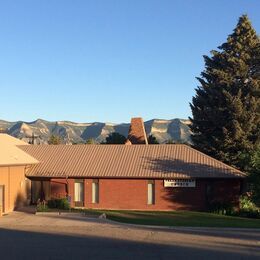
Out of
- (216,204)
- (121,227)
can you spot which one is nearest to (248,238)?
(121,227)

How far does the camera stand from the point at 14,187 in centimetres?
3669

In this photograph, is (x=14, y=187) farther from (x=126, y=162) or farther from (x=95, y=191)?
(x=126, y=162)

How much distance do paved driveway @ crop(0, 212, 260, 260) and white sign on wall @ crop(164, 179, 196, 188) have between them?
1114 cm

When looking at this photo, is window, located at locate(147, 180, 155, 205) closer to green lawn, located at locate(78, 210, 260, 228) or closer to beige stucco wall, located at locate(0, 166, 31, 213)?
green lawn, located at locate(78, 210, 260, 228)

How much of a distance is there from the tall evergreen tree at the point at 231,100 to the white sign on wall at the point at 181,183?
862 centimetres

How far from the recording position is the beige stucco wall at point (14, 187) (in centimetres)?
3484

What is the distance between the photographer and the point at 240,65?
49.1 m

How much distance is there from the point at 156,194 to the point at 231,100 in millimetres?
12946

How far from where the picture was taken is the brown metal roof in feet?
130

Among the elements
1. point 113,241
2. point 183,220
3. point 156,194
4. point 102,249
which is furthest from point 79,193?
point 102,249

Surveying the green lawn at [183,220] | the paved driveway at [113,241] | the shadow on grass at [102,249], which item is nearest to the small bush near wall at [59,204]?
the green lawn at [183,220]

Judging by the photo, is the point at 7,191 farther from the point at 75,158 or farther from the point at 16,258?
the point at 16,258

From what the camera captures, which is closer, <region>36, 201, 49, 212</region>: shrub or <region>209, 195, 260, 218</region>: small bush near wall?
<region>36, 201, 49, 212</region>: shrub

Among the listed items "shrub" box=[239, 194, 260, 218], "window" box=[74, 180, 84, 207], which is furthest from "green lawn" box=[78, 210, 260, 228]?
"window" box=[74, 180, 84, 207]
